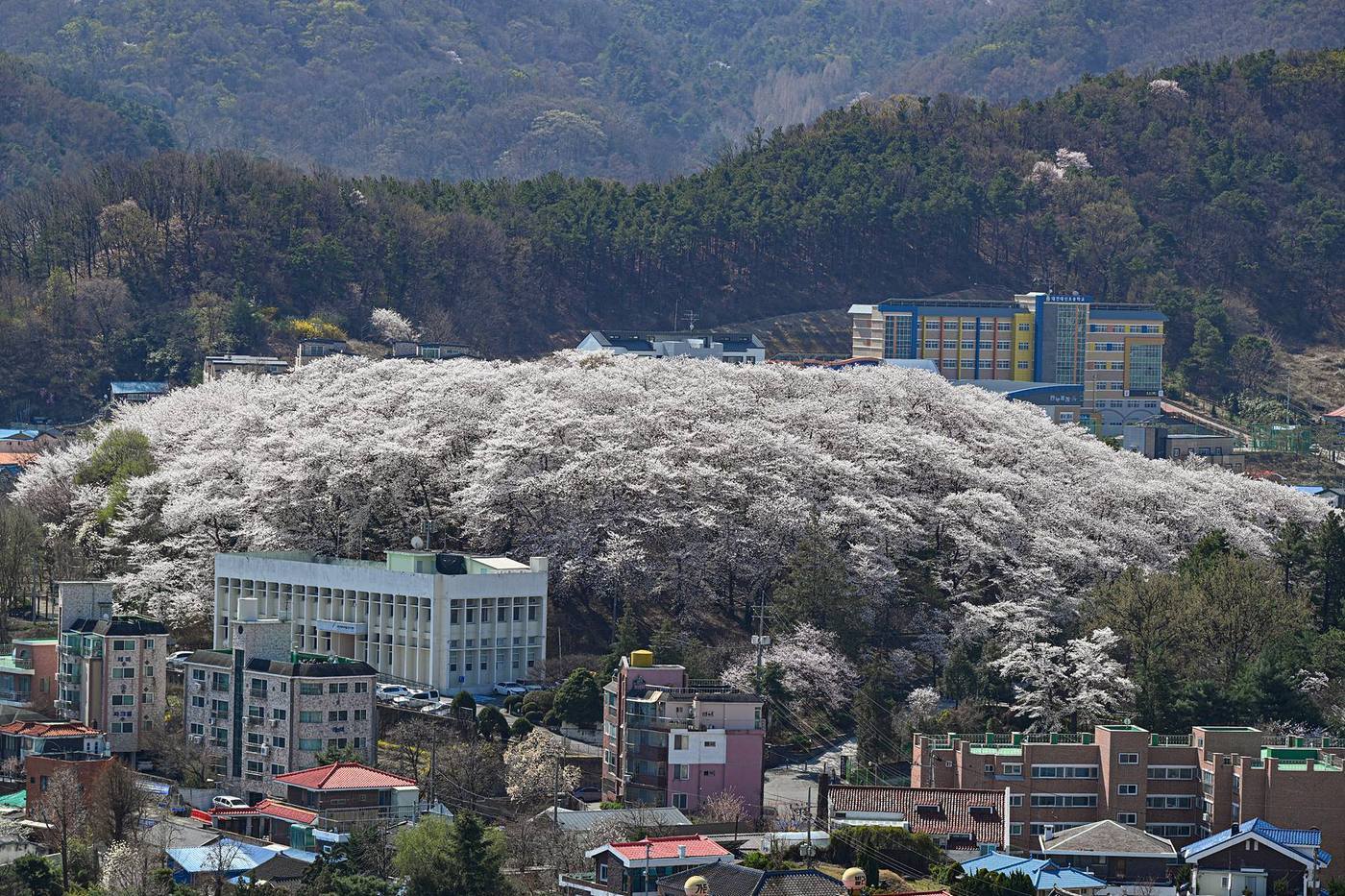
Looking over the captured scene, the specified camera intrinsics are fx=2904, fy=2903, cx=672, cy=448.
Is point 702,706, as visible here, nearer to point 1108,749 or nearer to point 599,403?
point 1108,749

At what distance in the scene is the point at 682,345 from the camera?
340 feet

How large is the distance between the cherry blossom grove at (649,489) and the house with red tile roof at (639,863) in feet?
63.4

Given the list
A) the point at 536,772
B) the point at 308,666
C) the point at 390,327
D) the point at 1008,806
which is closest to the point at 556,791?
the point at 536,772

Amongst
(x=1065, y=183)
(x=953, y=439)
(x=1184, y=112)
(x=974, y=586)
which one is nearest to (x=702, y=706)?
(x=974, y=586)

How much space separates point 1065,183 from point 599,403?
5878 cm

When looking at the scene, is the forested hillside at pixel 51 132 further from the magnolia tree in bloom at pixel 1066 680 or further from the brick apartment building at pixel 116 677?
the magnolia tree in bloom at pixel 1066 680

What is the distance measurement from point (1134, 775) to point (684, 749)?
895cm

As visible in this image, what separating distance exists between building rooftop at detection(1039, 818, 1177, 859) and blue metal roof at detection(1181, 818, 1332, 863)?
537mm

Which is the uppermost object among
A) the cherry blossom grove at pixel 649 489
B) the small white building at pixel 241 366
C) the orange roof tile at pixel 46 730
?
the small white building at pixel 241 366

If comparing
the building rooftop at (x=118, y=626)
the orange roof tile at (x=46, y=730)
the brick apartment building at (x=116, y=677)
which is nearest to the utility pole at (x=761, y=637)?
the brick apartment building at (x=116, y=677)

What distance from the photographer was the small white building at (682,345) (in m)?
103

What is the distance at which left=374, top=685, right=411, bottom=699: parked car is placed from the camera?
64.6 m

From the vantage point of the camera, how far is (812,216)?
12381 cm

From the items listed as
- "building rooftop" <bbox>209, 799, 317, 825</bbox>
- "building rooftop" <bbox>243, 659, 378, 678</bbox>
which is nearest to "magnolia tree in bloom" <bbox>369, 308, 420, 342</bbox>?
"building rooftop" <bbox>243, 659, 378, 678</bbox>
